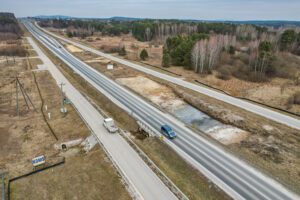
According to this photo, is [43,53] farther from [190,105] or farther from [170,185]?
[170,185]

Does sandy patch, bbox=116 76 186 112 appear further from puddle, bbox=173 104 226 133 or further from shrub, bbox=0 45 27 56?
shrub, bbox=0 45 27 56

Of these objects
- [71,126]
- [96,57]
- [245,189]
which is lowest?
[245,189]

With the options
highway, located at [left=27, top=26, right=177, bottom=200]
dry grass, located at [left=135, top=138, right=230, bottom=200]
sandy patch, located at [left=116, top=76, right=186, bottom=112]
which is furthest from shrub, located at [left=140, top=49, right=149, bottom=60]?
dry grass, located at [left=135, top=138, right=230, bottom=200]

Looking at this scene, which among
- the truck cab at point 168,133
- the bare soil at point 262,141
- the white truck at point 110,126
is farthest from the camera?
the white truck at point 110,126

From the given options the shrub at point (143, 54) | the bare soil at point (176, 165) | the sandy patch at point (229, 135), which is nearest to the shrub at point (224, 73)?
the sandy patch at point (229, 135)

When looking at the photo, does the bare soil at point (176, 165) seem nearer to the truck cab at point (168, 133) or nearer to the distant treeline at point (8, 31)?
the truck cab at point (168, 133)

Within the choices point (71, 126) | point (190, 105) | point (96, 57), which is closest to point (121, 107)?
point (71, 126)

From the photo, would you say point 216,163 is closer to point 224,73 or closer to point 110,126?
point 110,126
